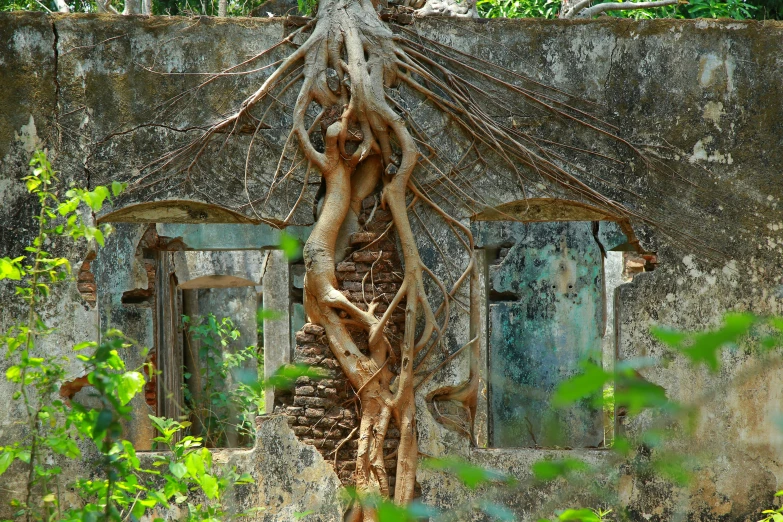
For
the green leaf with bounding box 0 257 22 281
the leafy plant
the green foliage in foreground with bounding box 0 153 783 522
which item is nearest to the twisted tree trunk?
the green foliage in foreground with bounding box 0 153 783 522

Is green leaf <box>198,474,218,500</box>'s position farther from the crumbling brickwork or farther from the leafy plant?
the leafy plant

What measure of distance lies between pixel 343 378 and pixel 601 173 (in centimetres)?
206

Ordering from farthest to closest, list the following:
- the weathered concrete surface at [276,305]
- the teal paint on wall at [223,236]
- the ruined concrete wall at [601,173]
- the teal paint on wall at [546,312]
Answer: the weathered concrete surface at [276,305], the teal paint on wall at [546,312], the teal paint on wall at [223,236], the ruined concrete wall at [601,173]

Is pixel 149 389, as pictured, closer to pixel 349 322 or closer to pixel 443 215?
pixel 349 322

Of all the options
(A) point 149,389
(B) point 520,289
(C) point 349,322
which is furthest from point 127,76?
(B) point 520,289

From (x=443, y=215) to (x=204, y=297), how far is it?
6.36 meters

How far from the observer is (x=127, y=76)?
5.53 meters

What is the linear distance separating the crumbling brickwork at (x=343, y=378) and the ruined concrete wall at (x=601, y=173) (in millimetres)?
157

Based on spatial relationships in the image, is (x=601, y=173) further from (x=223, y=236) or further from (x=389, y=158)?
(x=223, y=236)

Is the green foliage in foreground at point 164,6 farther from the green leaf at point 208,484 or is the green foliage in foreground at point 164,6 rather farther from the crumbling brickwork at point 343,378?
the green leaf at point 208,484

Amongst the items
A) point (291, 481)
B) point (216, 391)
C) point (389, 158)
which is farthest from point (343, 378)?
point (216, 391)

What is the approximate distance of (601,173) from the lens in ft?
18.5

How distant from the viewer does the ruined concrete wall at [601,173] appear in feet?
18.0

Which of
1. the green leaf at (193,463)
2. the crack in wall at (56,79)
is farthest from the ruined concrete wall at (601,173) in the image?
the green leaf at (193,463)
